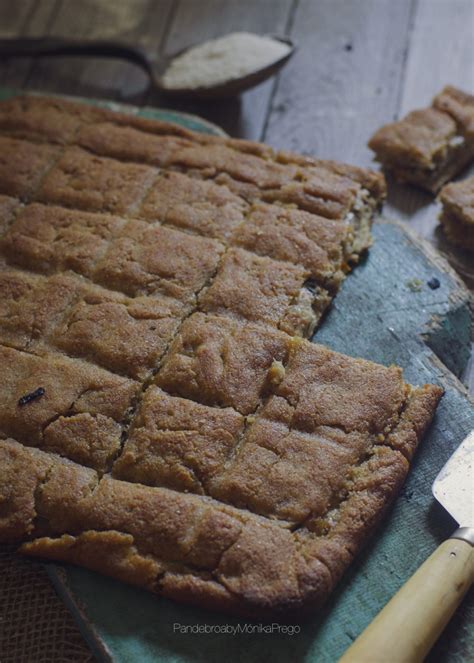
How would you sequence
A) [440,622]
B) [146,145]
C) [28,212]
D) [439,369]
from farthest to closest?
[146,145], [28,212], [439,369], [440,622]

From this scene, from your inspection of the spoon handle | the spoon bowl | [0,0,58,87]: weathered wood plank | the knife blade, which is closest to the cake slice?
the knife blade

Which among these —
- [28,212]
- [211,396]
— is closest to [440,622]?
[211,396]

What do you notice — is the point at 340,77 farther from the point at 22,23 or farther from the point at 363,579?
the point at 363,579

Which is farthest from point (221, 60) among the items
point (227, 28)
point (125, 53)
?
point (227, 28)

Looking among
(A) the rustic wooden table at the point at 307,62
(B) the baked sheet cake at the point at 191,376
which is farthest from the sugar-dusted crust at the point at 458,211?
(B) the baked sheet cake at the point at 191,376

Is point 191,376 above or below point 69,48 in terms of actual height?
below

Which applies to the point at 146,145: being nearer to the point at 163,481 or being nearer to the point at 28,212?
the point at 28,212

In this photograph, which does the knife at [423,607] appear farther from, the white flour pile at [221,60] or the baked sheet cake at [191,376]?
the white flour pile at [221,60]
